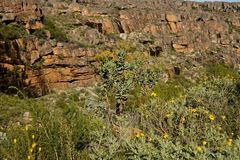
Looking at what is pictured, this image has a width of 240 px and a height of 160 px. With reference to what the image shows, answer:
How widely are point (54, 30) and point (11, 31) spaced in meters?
12.2

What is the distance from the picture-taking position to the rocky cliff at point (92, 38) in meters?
42.8

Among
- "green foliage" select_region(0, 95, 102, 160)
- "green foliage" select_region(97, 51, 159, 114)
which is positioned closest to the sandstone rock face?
"green foliage" select_region(97, 51, 159, 114)

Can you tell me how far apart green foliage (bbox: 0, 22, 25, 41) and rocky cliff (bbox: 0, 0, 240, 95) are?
13.2 inches

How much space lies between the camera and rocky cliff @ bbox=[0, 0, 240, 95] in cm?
4276

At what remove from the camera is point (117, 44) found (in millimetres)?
63281

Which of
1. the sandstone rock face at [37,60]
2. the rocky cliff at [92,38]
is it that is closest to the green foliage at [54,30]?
the rocky cliff at [92,38]

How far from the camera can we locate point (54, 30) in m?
55.3

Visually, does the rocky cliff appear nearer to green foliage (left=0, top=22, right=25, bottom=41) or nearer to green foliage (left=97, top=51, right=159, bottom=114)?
green foliage (left=0, top=22, right=25, bottom=41)

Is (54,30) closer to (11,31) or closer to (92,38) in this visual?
(92,38)

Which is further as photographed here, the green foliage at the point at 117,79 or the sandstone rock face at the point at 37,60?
the sandstone rock face at the point at 37,60

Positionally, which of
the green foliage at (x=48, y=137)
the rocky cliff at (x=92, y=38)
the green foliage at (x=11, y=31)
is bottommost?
the rocky cliff at (x=92, y=38)

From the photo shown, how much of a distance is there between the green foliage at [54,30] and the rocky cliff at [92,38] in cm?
86

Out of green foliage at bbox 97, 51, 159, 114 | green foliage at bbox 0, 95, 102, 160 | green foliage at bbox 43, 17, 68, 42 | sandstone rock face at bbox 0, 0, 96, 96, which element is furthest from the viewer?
green foliage at bbox 43, 17, 68, 42

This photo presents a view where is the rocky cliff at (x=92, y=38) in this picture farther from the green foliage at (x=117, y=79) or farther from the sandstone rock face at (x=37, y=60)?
the green foliage at (x=117, y=79)
